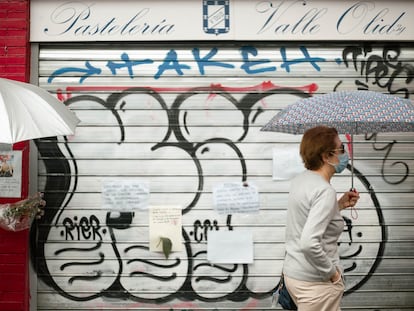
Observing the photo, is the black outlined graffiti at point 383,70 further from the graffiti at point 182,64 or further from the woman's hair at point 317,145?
the woman's hair at point 317,145

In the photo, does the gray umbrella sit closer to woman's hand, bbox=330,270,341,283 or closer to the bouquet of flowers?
woman's hand, bbox=330,270,341,283

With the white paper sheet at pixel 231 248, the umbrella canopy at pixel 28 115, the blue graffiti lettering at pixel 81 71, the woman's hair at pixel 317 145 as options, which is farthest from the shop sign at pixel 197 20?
the woman's hair at pixel 317 145

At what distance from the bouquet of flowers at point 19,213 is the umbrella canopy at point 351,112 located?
2227 millimetres

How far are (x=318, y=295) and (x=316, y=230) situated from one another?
17.3 inches

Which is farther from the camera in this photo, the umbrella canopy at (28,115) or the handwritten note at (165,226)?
the handwritten note at (165,226)

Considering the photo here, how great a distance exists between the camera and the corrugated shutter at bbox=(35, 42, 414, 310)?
5.30 metres

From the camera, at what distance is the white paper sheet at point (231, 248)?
17.4 ft

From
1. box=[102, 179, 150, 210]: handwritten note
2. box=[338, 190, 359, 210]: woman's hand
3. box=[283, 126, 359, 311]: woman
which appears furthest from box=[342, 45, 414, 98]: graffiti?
box=[102, 179, 150, 210]: handwritten note

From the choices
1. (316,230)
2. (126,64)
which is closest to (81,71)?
(126,64)

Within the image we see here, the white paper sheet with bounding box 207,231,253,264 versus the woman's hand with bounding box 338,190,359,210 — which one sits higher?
the woman's hand with bounding box 338,190,359,210

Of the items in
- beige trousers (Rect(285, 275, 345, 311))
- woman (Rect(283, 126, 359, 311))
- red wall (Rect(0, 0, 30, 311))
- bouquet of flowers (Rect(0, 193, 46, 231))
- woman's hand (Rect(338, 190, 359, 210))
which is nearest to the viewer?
woman (Rect(283, 126, 359, 311))

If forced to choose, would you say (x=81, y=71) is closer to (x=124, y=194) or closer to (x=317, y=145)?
(x=124, y=194)

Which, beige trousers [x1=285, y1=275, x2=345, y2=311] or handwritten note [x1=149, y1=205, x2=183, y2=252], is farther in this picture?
handwritten note [x1=149, y1=205, x2=183, y2=252]

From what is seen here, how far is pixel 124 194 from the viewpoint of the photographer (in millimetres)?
5328
